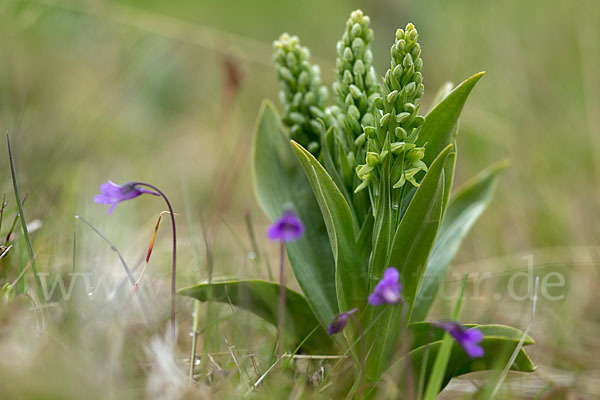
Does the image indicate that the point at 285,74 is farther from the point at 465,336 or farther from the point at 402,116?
the point at 465,336

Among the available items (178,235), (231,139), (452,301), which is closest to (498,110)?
(231,139)

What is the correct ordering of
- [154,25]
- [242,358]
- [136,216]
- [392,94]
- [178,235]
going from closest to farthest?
1. [392,94]
2. [242,358]
3. [178,235]
4. [136,216]
5. [154,25]

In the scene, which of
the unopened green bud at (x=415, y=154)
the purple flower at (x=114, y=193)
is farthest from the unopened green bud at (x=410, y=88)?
the purple flower at (x=114, y=193)

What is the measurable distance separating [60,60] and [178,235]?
11.9ft

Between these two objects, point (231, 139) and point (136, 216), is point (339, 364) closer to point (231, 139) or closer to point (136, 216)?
point (136, 216)

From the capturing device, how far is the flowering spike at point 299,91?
1829 millimetres

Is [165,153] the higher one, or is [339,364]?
[165,153]

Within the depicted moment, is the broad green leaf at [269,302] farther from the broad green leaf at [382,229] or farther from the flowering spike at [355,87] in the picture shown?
the flowering spike at [355,87]

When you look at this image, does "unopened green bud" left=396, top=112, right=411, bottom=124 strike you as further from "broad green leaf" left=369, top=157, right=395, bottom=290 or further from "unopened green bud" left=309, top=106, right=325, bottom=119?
"unopened green bud" left=309, top=106, right=325, bottom=119

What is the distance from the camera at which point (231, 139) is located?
496 cm

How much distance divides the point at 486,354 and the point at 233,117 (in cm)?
418

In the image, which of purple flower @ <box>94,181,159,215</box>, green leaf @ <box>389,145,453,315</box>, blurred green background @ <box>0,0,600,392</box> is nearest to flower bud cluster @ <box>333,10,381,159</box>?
green leaf @ <box>389,145,453,315</box>

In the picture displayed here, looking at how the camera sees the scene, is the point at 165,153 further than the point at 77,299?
Yes

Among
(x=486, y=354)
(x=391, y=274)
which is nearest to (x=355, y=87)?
(x=391, y=274)
